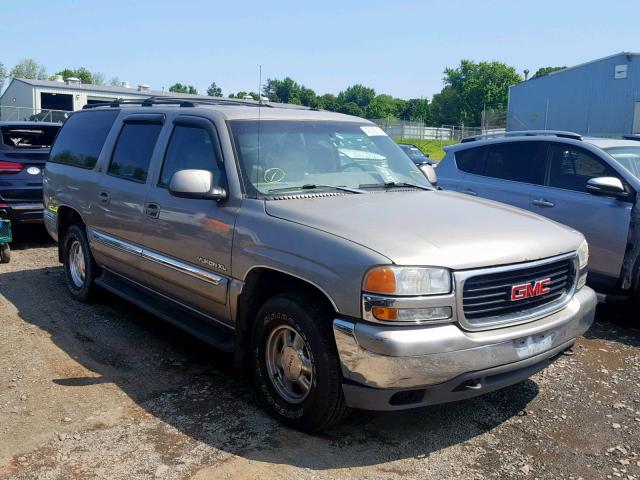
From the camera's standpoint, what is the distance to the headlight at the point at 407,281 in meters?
3.36

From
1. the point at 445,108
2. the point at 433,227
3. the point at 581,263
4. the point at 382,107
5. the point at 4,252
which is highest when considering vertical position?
the point at 382,107

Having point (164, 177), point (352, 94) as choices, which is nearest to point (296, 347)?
point (164, 177)

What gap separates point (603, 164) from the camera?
6383 millimetres

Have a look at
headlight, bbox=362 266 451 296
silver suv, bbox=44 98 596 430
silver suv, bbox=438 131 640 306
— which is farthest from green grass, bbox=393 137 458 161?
headlight, bbox=362 266 451 296

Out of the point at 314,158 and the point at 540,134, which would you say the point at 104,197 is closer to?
the point at 314,158

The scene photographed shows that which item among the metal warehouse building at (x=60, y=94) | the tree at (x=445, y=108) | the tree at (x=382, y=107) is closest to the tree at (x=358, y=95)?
the tree at (x=382, y=107)

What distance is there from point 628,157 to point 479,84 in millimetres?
97432

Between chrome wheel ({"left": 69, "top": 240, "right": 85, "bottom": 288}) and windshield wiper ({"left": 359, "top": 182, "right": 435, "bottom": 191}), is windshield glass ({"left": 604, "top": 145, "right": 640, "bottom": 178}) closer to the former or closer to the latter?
windshield wiper ({"left": 359, "top": 182, "right": 435, "bottom": 191})

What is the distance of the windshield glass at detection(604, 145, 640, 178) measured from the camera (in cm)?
648

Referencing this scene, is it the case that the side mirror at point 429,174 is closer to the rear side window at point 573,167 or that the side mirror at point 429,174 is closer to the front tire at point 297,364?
the rear side window at point 573,167

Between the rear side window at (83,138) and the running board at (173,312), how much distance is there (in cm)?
119

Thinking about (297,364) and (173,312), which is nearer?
(297,364)

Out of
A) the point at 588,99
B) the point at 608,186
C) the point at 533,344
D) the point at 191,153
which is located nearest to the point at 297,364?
the point at 533,344

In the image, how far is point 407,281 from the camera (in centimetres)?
337
